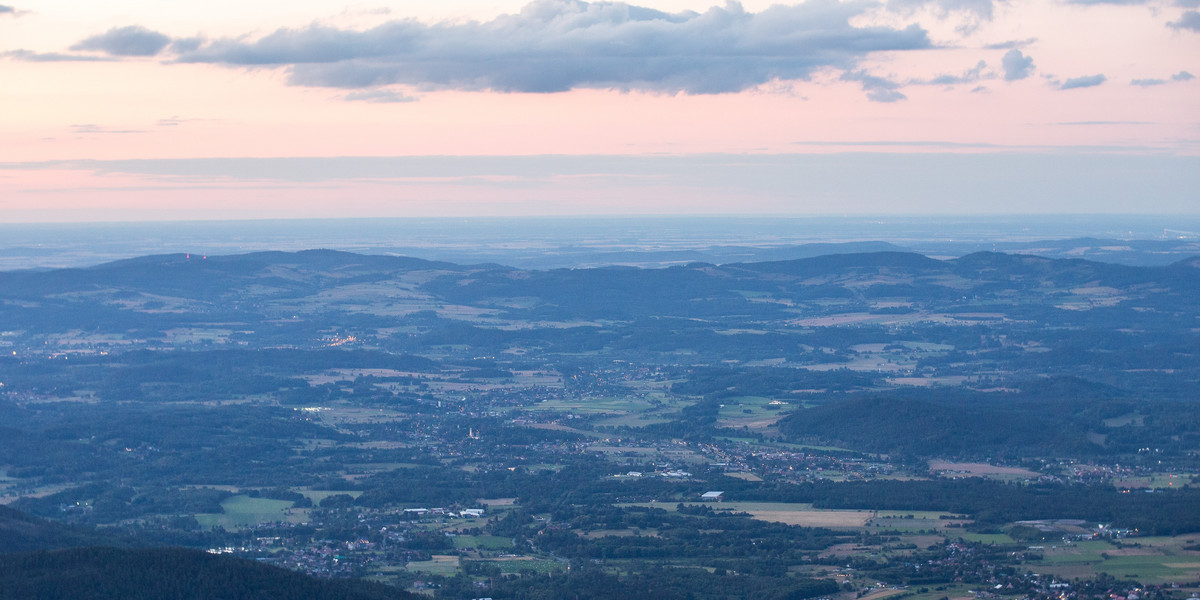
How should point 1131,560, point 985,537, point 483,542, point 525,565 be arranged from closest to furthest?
point 1131,560
point 525,565
point 483,542
point 985,537

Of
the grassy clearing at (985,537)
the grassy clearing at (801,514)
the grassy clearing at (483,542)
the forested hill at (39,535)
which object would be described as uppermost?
the forested hill at (39,535)

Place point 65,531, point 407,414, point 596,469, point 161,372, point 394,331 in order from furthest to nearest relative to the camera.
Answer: point 394,331 < point 161,372 < point 407,414 < point 596,469 < point 65,531

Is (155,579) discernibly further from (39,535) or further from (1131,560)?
(1131,560)

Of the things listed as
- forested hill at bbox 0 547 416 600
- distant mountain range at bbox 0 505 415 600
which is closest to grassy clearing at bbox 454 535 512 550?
distant mountain range at bbox 0 505 415 600

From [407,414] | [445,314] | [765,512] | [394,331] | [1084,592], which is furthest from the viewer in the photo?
[445,314]

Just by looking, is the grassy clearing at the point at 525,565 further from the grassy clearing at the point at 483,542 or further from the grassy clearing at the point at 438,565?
the grassy clearing at the point at 483,542

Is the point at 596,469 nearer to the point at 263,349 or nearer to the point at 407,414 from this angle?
the point at 407,414

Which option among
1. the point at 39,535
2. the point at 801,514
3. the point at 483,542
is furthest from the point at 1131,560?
the point at 39,535

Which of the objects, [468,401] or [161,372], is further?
[161,372]

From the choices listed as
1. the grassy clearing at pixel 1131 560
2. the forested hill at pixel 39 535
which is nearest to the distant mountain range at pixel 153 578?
the forested hill at pixel 39 535

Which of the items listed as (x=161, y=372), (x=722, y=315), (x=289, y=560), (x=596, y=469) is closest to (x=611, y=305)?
(x=722, y=315)
